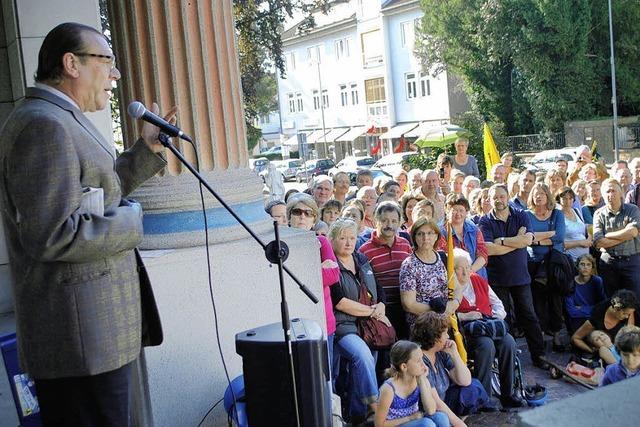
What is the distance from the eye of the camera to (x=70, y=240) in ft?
7.19

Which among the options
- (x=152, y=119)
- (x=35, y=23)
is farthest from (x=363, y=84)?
(x=152, y=119)

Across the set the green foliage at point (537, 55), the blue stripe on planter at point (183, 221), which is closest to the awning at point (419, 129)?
the green foliage at point (537, 55)

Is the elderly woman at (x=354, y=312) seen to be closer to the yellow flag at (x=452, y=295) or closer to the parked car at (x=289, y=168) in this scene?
the yellow flag at (x=452, y=295)

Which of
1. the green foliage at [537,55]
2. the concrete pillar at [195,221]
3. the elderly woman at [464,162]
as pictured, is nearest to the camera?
the concrete pillar at [195,221]

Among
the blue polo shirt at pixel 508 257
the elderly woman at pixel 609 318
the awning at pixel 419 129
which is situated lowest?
the elderly woman at pixel 609 318

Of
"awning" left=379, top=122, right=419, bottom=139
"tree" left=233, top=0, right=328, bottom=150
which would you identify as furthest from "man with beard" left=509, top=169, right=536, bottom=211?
"awning" left=379, top=122, right=419, bottom=139

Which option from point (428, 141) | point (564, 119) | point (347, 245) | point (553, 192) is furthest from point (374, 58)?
point (347, 245)

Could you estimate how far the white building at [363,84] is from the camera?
4375 cm

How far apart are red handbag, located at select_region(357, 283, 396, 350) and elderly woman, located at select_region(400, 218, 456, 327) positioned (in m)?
0.28

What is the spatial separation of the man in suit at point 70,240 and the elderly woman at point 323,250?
2.00 metres

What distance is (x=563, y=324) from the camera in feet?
24.0

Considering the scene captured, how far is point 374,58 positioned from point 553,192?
1575 inches

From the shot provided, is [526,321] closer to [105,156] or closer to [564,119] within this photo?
[105,156]

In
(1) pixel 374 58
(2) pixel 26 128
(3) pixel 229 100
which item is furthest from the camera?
(1) pixel 374 58
